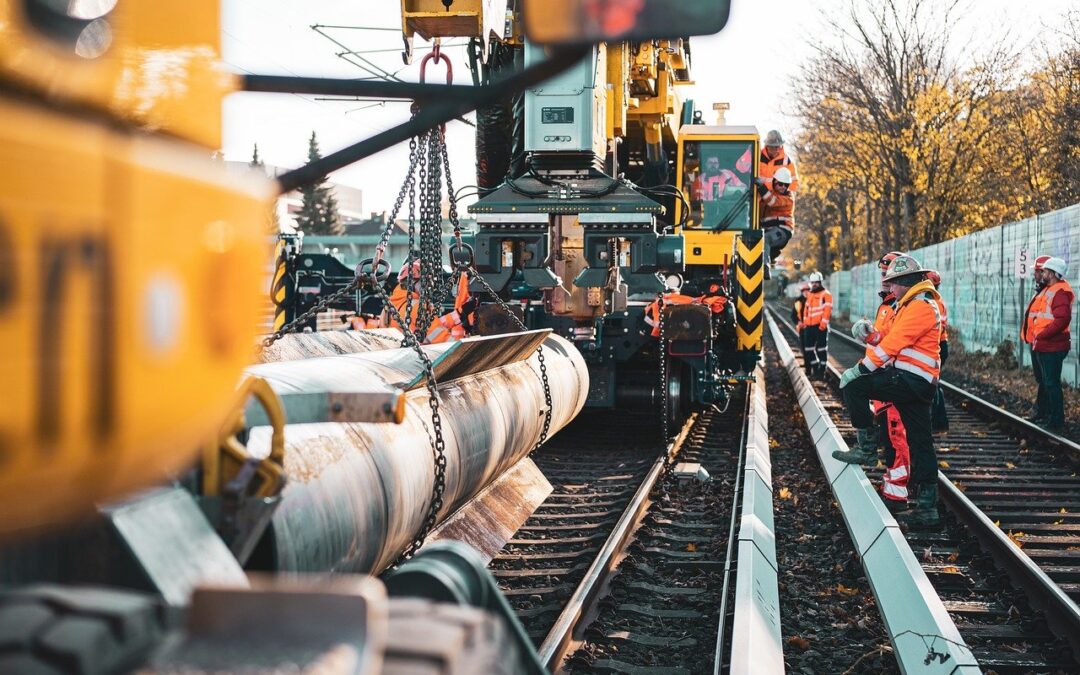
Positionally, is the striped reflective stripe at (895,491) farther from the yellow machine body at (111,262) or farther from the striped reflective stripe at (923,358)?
the yellow machine body at (111,262)

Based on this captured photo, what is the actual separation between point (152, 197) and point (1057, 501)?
903 cm

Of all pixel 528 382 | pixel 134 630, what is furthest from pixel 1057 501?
pixel 134 630

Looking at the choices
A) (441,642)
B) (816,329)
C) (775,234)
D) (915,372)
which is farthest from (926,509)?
(816,329)

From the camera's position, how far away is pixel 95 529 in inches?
77.7

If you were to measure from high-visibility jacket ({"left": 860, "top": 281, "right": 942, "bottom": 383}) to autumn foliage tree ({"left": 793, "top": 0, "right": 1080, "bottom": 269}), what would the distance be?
66.8 ft

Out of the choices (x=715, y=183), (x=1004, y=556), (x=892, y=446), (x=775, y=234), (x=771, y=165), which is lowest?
(x=1004, y=556)

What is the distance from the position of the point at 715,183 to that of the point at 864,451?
463cm

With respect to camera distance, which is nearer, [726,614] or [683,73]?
[726,614]

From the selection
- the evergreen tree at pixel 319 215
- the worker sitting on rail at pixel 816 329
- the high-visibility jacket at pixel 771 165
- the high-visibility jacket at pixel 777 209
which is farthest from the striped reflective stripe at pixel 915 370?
the evergreen tree at pixel 319 215

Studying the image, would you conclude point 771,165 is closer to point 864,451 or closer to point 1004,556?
point 864,451

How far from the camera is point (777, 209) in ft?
45.4

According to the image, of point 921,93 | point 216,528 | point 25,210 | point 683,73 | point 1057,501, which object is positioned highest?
point 921,93

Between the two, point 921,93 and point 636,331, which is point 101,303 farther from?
point 921,93

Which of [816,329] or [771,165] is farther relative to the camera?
[816,329]
